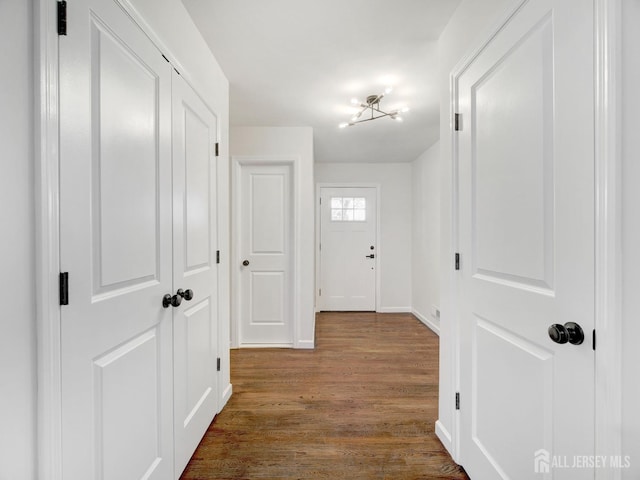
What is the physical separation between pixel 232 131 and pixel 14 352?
2.97m

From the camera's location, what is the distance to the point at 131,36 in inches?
44.1

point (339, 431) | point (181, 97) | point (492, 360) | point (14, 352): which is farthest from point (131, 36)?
point (339, 431)

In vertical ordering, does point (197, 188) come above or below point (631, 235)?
above

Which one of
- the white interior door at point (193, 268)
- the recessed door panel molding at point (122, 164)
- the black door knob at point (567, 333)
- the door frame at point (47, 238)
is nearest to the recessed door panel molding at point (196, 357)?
the white interior door at point (193, 268)

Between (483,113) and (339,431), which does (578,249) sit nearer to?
(483,113)

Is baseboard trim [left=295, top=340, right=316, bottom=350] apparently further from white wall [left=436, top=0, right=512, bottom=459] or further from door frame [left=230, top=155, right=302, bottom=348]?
white wall [left=436, top=0, right=512, bottom=459]

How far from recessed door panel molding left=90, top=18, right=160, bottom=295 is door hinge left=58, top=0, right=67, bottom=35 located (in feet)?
0.38

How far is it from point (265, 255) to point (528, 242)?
2.67 meters

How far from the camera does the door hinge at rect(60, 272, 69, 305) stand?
812mm

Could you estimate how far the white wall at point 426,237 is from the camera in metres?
3.87

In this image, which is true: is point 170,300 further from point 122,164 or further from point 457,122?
point 457,122

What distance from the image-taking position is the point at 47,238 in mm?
770

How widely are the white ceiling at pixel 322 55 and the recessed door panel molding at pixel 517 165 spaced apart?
0.69 meters

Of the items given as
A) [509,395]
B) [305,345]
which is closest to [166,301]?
[509,395]
